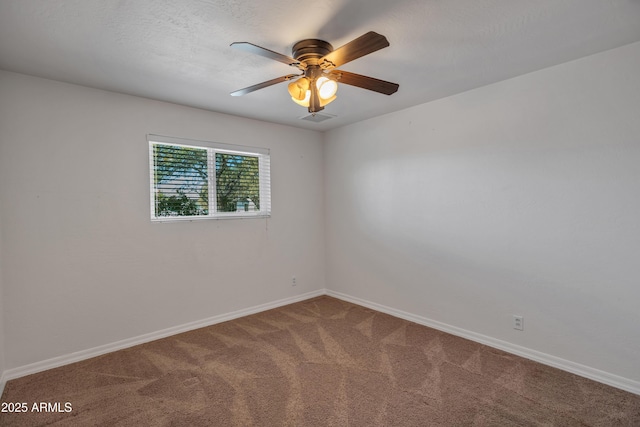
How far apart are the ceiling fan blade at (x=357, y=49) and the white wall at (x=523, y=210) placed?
1.74 meters

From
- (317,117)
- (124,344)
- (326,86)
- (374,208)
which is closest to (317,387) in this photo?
(124,344)

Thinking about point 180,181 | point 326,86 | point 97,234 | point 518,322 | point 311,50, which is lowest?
point 518,322

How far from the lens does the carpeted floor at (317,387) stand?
1.97 metres

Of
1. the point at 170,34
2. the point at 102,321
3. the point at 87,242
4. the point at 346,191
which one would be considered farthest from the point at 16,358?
the point at 346,191

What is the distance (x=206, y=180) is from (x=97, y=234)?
115 cm

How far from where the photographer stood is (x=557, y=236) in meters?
2.53

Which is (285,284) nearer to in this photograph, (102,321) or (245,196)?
(245,196)

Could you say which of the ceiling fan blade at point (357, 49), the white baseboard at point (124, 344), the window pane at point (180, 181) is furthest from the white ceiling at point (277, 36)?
the white baseboard at point (124, 344)

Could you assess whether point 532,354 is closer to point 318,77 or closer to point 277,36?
point 318,77

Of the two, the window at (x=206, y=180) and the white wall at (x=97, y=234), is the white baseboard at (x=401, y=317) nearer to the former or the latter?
the white wall at (x=97, y=234)

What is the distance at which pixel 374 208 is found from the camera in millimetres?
3941

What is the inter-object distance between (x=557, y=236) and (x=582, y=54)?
4.53 ft

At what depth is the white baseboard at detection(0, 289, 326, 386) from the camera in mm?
2490

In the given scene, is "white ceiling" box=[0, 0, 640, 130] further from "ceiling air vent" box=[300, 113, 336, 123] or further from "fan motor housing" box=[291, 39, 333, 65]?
"ceiling air vent" box=[300, 113, 336, 123]
